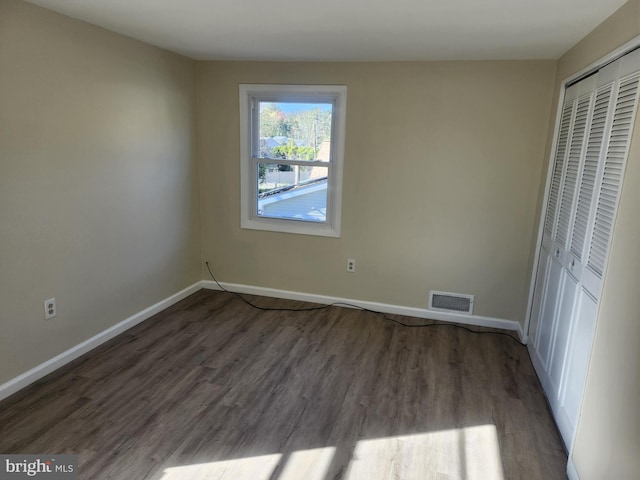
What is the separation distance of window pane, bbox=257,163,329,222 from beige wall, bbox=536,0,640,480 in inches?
96.1

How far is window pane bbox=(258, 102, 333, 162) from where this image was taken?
3820 millimetres

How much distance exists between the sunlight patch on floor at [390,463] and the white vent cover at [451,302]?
155cm

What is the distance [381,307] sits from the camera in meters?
3.94

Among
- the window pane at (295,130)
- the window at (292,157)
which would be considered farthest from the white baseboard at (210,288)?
the window pane at (295,130)

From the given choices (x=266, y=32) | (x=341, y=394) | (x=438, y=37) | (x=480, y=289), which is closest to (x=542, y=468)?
(x=341, y=394)

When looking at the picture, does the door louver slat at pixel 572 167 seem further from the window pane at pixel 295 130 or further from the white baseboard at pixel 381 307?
the window pane at pixel 295 130

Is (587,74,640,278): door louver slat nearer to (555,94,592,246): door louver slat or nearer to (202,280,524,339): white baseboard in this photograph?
(555,94,592,246): door louver slat

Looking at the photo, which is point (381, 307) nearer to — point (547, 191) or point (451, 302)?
point (451, 302)

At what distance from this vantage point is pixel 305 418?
2.40 metres

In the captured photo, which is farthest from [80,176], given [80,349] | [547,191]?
[547,191]

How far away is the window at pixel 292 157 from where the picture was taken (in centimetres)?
377

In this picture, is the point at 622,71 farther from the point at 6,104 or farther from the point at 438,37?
the point at 6,104

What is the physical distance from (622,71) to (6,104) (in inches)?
122

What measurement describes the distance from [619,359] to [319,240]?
2.68 meters
